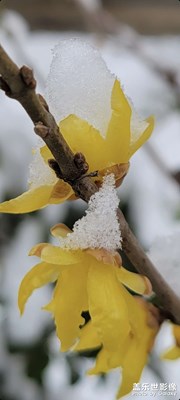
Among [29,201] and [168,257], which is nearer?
[29,201]

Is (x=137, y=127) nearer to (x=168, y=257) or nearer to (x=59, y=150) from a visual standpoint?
(x=59, y=150)

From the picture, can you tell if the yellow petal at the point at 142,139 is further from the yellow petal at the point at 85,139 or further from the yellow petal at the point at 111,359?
the yellow petal at the point at 111,359

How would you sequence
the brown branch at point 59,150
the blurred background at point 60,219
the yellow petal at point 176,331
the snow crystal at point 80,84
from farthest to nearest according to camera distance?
1. the blurred background at point 60,219
2. the yellow petal at point 176,331
3. the snow crystal at point 80,84
4. the brown branch at point 59,150

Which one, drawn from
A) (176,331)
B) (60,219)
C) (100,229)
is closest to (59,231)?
(100,229)

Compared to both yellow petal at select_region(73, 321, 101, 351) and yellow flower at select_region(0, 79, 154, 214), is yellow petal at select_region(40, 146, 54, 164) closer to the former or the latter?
yellow flower at select_region(0, 79, 154, 214)

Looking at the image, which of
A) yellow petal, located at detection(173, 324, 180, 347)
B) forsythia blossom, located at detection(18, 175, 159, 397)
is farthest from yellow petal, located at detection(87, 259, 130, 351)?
yellow petal, located at detection(173, 324, 180, 347)

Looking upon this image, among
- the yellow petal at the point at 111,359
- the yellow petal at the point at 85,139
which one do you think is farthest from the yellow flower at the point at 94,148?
the yellow petal at the point at 111,359
